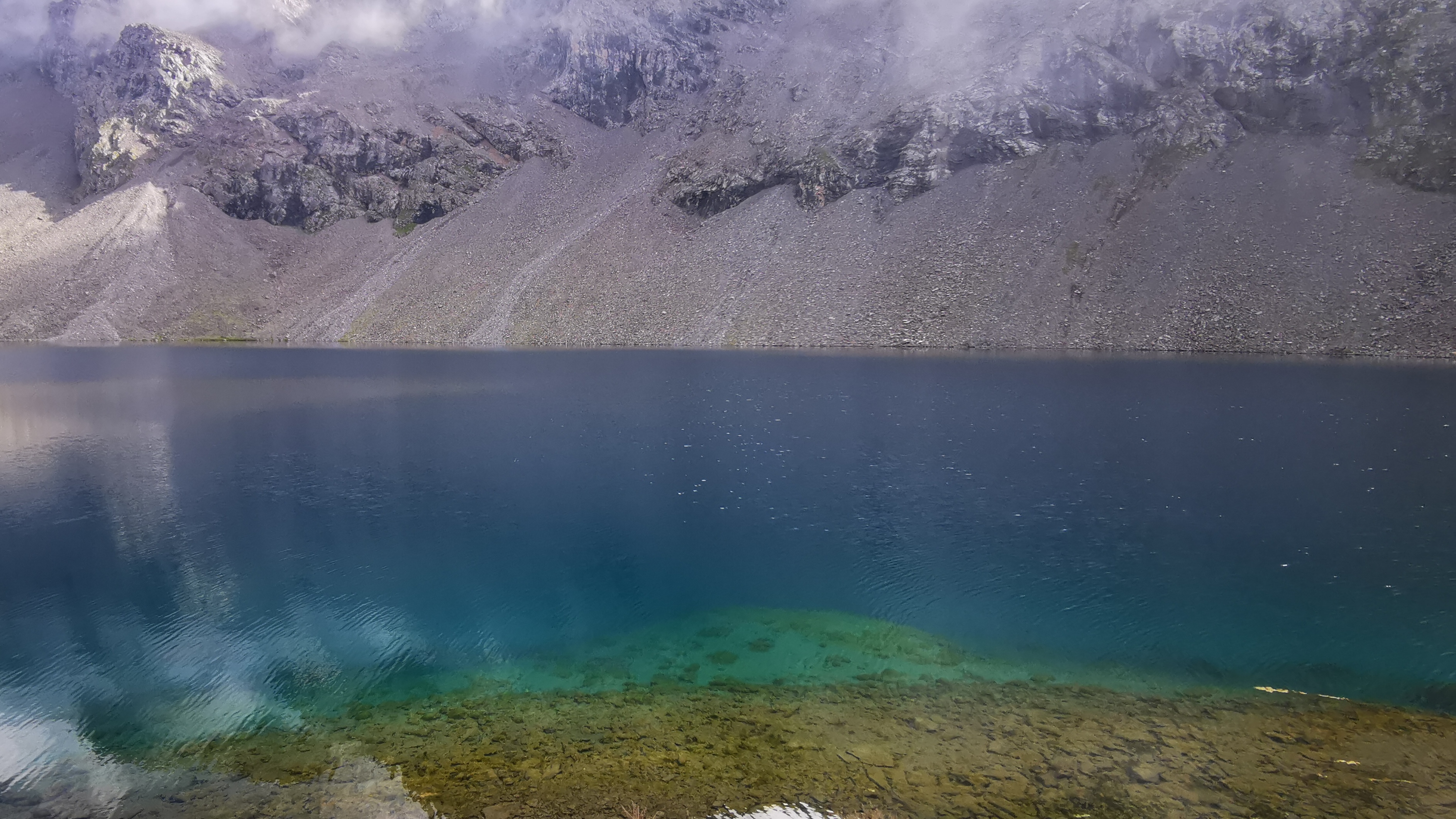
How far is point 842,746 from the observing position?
10.1 metres

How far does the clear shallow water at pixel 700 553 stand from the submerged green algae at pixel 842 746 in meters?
0.24

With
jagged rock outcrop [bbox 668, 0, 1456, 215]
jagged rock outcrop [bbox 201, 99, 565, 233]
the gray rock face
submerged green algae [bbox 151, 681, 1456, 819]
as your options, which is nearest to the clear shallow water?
submerged green algae [bbox 151, 681, 1456, 819]

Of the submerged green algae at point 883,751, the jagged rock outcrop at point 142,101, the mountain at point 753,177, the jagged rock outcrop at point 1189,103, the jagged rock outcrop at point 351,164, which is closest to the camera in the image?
the submerged green algae at point 883,751

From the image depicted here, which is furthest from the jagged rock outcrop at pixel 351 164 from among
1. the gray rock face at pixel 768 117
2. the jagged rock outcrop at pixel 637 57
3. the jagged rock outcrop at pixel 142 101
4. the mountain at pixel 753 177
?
the jagged rock outcrop at pixel 637 57

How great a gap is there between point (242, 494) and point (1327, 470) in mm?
34408

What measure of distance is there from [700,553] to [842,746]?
8719 mm

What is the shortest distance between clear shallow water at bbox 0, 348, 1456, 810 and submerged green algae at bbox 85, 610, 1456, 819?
0.24 meters

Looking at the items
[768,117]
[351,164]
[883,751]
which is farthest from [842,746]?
[351,164]

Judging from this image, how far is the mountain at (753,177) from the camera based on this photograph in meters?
60.5

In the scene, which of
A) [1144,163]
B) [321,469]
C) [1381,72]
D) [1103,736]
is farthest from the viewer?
[1144,163]

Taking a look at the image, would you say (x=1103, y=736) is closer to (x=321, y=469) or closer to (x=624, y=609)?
(x=624, y=609)

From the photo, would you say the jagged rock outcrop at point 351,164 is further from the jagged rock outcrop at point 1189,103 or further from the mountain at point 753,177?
the jagged rock outcrop at point 1189,103

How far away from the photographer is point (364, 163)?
10175 cm

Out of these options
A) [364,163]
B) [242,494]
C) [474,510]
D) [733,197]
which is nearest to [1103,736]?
[474,510]
